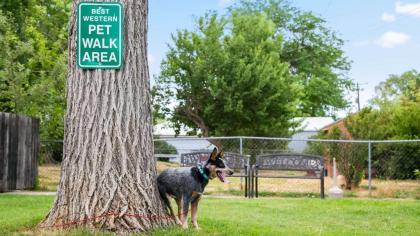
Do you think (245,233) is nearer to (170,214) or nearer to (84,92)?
(170,214)

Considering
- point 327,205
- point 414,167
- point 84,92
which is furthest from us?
point 414,167

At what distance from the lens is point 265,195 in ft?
51.4

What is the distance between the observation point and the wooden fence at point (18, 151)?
1484 centimetres

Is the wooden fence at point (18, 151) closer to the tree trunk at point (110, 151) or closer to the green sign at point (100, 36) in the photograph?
the tree trunk at point (110, 151)

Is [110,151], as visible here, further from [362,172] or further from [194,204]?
[362,172]

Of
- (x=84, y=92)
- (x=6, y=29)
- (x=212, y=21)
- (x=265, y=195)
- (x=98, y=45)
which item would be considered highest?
(x=212, y=21)

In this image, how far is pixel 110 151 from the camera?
259 inches

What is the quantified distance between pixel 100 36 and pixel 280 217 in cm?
431

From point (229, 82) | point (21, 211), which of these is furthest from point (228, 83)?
point (21, 211)

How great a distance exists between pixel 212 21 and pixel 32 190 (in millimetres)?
25016

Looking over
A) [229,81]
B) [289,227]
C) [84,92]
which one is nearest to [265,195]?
[289,227]

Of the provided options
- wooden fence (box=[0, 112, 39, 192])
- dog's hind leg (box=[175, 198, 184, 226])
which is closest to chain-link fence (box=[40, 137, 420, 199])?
wooden fence (box=[0, 112, 39, 192])

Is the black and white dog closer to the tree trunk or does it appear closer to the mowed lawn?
the tree trunk

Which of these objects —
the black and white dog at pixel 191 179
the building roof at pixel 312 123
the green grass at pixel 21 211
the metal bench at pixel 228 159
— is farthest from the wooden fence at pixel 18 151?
the building roof at pixel 312 123
